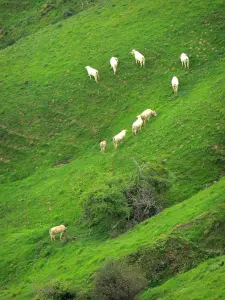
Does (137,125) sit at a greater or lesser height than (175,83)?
lesser

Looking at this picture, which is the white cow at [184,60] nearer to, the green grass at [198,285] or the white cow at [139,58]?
the white cow at [139,58]

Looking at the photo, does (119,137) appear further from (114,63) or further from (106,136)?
(114,63)

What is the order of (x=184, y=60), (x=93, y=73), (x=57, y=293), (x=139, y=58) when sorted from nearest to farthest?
(x=57, y=293) → (x=184, y=60) → (x=139, y=58) → (x=93, y=73)

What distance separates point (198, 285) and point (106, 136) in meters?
Answer: 28.8

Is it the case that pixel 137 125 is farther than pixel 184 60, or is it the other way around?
pixel 184 60

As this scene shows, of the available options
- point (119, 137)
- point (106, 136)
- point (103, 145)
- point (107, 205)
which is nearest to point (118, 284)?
point (107, 205)

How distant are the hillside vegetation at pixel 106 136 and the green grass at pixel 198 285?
1715 mm

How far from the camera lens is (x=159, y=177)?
46.5m

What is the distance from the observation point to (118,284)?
3647cm

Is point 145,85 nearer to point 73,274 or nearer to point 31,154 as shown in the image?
point 31,154

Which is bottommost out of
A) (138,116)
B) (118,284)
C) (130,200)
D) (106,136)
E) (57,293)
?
(118,284)

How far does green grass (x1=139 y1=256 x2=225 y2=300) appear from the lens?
3183cm

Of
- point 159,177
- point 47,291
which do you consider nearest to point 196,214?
point 159,177

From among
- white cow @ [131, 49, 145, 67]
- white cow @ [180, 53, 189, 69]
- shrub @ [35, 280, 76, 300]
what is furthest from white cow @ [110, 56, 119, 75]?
shrub @ [35, 280, 76, 300]
